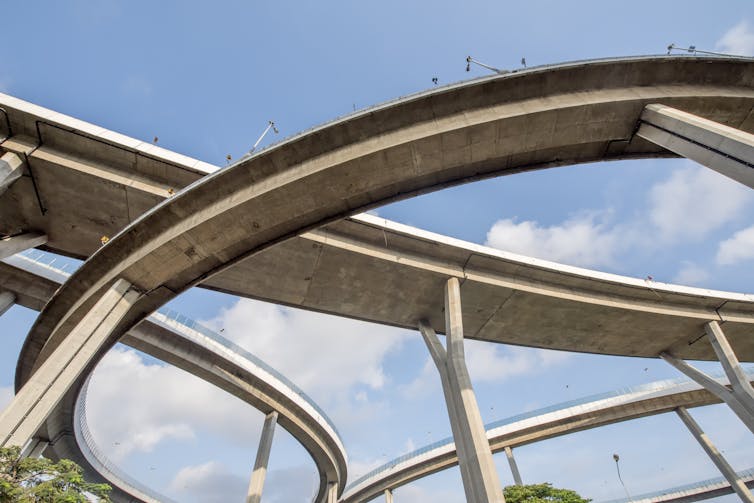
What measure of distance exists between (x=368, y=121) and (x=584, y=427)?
37497mm

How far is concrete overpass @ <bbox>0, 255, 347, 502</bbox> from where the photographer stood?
2119 cm

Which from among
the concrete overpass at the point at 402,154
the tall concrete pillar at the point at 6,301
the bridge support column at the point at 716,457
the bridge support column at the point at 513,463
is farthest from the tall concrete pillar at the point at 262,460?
the bridge support column at the point at 716,457

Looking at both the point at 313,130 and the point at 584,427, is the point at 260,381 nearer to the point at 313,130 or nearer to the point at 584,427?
the point at 313,130

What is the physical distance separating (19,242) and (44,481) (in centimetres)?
1351

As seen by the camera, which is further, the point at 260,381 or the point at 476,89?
the point at 260,381

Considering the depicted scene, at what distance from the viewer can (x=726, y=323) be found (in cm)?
2514

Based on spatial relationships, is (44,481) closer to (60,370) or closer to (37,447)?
(60,370)

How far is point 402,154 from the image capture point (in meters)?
13.2

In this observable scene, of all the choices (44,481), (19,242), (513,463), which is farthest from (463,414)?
(513,463)

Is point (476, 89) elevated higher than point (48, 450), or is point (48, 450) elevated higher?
point (476, 89)

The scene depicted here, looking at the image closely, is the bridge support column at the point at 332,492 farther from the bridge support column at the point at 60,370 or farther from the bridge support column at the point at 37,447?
the bridge support column at the point at 60,370

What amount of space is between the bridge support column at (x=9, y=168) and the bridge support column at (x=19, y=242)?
2.59 meters

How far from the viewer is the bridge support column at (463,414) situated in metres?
13.3

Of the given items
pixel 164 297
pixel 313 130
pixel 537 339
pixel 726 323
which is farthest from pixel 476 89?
pixel 726 323
